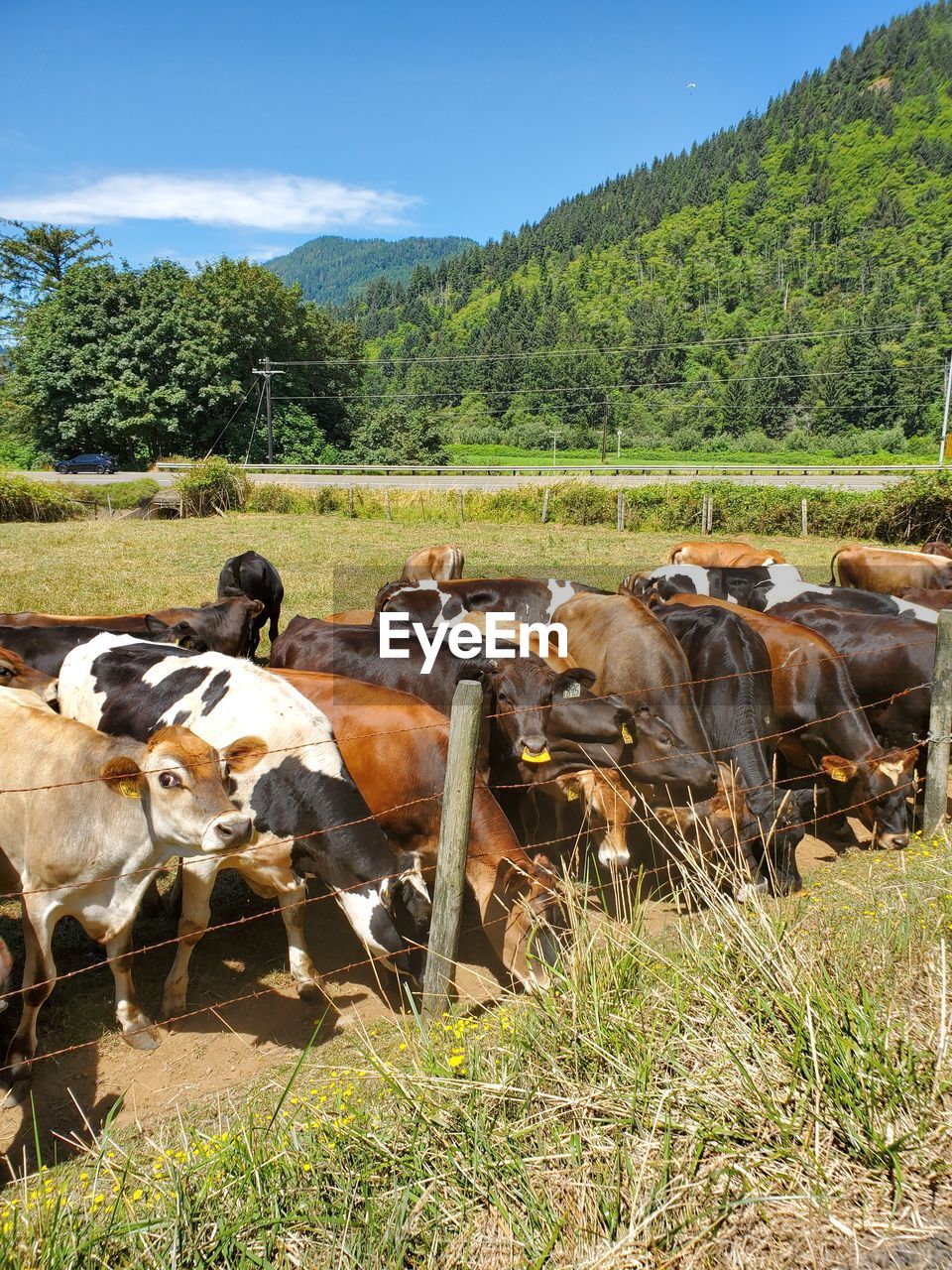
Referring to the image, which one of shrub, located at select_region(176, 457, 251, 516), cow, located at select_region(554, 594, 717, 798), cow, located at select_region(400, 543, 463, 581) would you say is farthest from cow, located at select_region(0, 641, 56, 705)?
shrub, located at select_region(176, 457, 251, 516)

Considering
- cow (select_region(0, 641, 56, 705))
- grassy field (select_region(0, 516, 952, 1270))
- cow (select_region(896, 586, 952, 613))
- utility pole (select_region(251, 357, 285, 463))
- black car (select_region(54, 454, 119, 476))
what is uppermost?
utility pole (select_region(251, 357, 285, 463))

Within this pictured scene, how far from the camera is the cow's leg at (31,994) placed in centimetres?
413

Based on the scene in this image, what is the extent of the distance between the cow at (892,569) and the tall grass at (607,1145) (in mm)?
11462

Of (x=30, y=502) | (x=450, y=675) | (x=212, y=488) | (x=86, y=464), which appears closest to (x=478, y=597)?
(x=450, y=675)

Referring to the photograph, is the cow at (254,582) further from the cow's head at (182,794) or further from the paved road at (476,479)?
the paved road at (476,479)

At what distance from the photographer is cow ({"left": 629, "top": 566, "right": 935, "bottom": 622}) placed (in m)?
9.50

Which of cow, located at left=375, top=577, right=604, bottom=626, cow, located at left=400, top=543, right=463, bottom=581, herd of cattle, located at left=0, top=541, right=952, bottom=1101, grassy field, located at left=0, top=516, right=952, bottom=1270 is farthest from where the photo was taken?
cow, located at left=400, top=543, right=463, bottom=581

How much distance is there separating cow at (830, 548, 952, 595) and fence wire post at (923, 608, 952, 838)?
745cm

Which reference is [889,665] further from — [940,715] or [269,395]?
[269,395]

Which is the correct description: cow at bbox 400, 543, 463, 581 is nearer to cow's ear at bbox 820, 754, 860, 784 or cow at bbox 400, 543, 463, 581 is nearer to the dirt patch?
cow's ear at bbox 820, 754, 860, 784

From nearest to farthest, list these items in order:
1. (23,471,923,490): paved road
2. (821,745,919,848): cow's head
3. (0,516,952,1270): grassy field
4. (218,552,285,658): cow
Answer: (0,516,952,1270): grassy field
(821,745,919,848): cow's head
(218,552,285,658): cow
(23,471,923,490): paved road

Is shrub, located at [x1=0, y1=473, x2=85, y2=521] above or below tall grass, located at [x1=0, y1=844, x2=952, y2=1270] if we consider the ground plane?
above

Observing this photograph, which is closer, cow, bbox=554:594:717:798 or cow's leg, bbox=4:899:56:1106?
cow's leg, bbox=4:899:56:1106

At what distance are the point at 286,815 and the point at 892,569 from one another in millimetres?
12155
